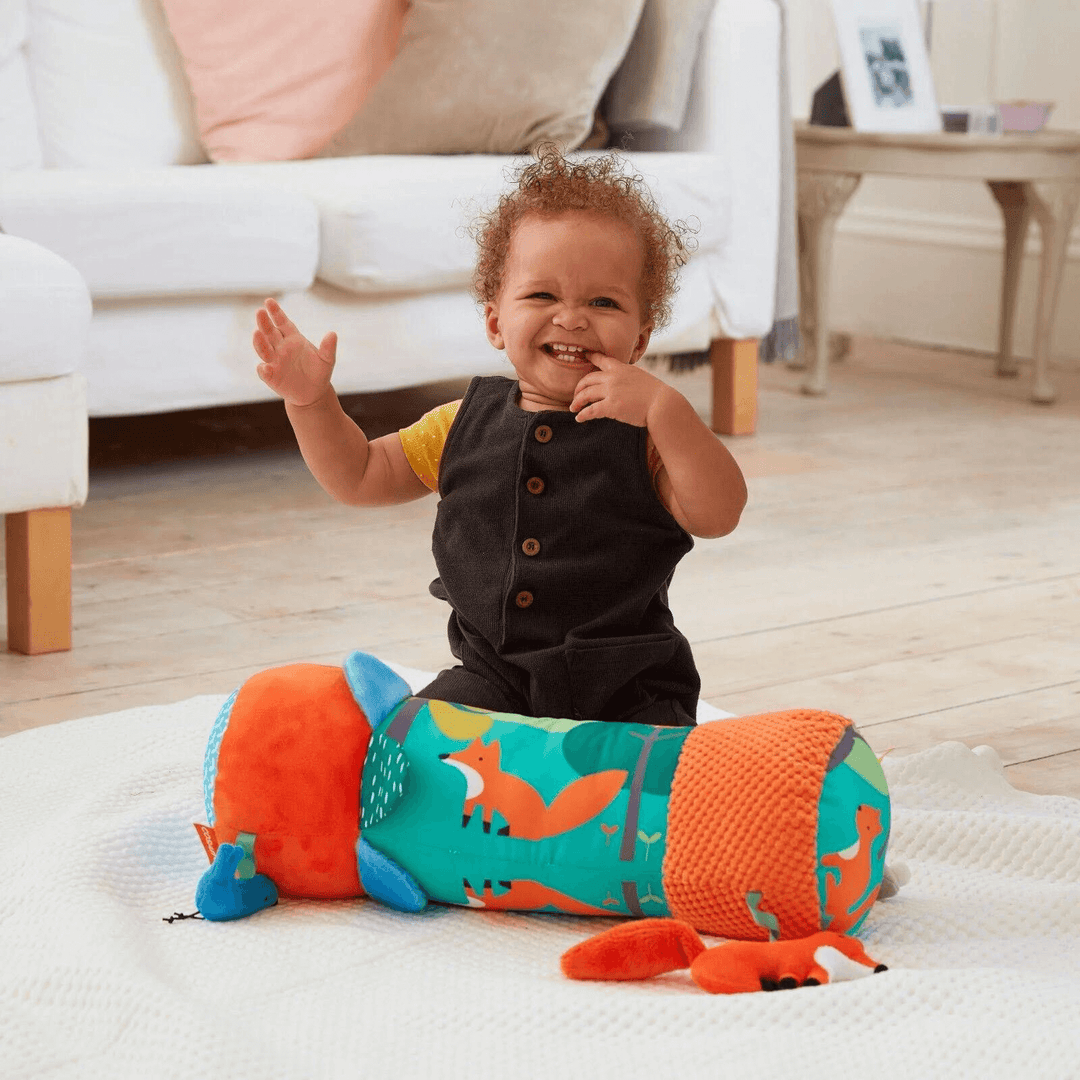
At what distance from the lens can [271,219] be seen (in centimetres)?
209

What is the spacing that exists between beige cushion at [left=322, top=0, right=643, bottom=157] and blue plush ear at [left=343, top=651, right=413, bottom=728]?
170 cm

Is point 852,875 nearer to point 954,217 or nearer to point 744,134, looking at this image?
point 744,134

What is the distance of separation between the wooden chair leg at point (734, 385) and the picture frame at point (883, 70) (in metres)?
0.68

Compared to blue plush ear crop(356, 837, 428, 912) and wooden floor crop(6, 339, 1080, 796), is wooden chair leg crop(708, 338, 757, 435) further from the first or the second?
blue plush ear crop(356, 837, 428, 912)

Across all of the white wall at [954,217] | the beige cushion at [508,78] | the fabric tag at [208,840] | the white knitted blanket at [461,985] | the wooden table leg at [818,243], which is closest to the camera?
the white knitted blanket at [461,985]

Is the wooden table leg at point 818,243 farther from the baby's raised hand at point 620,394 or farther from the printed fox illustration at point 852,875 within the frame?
the printed fox illustration at point 852,875

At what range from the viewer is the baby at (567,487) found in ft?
3.43

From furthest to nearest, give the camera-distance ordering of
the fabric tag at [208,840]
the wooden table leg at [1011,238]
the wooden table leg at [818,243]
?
the wooden table leg at [1011,238] < the wooden table leg at [818,243] < the fabric tag at [208,840]

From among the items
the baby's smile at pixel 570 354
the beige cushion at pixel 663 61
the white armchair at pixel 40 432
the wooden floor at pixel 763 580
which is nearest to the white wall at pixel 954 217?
the wooden floor at pixel 763 580

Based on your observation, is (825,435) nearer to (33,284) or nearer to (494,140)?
(494,140)

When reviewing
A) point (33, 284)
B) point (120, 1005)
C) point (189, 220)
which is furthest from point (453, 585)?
point (189, 220)

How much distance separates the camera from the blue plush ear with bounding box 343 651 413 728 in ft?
3.21

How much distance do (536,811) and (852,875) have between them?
184mm

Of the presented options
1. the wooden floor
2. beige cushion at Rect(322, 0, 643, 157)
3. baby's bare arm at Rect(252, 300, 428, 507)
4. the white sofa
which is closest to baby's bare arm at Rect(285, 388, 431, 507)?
baby's bare arm at Rect(252, 300, 428, 507)
